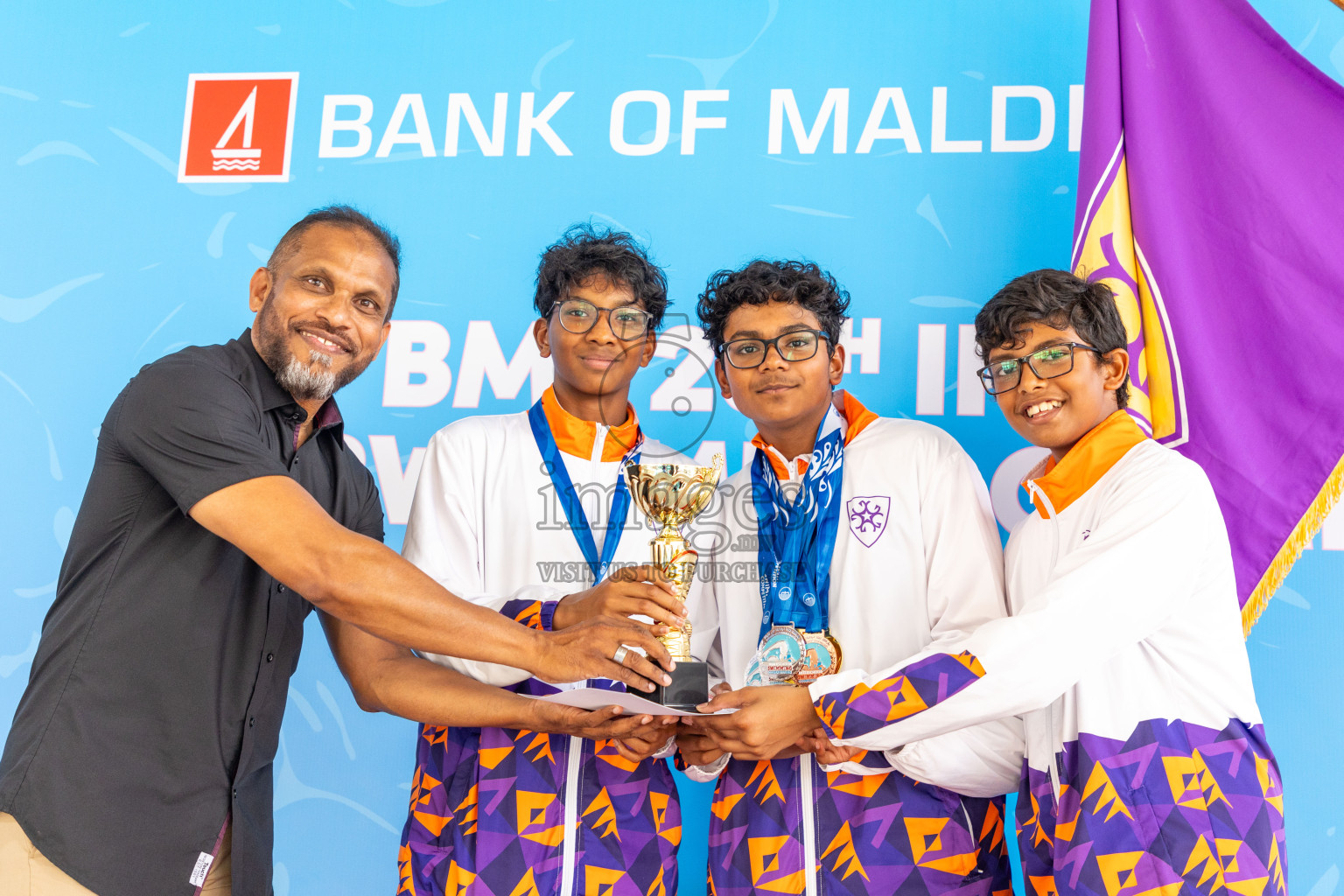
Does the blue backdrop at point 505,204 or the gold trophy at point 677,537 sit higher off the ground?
the blue backdrop at point 505,204

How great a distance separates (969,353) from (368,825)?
2.50 meters

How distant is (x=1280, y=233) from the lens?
268 centimetres

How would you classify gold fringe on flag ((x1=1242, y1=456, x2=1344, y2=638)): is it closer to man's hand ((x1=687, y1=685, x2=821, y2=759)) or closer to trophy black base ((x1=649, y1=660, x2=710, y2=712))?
man's hand ((x1=687, y1=685, x2=821, y2=759))

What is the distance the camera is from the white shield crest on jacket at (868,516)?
227cm

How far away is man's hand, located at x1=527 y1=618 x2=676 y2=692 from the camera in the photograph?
1.87 m

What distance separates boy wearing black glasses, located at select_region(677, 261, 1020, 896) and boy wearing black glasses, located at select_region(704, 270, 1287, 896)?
111mm

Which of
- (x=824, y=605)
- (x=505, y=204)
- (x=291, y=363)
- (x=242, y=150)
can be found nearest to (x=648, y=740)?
(x=824, y=605)

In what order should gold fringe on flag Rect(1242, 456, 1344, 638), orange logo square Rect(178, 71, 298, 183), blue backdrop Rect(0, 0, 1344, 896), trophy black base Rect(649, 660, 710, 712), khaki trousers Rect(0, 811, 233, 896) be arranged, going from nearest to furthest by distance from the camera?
khaki trousers Rect(0, 811, 233, 896), trophy black base Rect(649, 660, 710, 712), gold fringe on flag Rect(1242, 456, 1344, 638), blue backdrop Rect(0, 0, 1344, 896), orange logo square Rect(178, 71, 298, 183)

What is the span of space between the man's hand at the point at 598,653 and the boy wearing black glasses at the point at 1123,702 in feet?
1.27

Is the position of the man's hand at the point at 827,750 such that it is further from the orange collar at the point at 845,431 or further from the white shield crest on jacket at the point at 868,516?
the orange collar at the point at 845,431

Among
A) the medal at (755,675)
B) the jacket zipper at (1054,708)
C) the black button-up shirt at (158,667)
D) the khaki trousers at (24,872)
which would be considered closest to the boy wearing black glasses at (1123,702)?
the jacket zipper at (1054,708)

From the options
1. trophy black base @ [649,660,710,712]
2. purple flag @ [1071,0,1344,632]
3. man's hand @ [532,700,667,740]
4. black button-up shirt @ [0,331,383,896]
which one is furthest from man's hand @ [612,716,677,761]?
purple flag @ [1071,0,1344,632]

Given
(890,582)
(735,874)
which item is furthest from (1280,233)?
(735,874)

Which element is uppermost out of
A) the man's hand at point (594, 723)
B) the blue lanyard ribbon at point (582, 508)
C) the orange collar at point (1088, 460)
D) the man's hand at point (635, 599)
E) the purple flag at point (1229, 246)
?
the purple flag at point (1229, 246)
